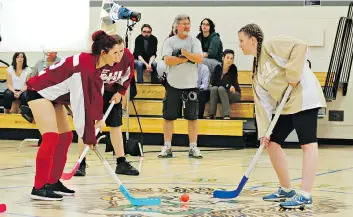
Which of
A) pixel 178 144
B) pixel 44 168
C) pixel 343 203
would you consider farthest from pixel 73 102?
pixel 178 144

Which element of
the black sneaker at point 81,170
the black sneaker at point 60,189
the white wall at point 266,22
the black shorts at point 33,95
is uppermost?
the white wall at point 266,22

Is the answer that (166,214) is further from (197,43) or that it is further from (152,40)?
(152,40)

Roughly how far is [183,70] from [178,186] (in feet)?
8.41

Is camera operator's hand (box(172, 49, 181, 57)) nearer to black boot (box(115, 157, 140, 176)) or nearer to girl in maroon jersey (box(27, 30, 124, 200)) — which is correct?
black boot (box(115, 157, 140, 176))

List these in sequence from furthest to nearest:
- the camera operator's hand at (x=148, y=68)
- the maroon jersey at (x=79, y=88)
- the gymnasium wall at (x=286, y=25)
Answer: the gymnasium wall at (x=286, y=25) < the camera operator's hand at (x=148, y=68) < the maroon jersey at (x=79, y=88)

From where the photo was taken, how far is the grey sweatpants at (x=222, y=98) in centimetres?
930

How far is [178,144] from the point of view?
30.6 feet

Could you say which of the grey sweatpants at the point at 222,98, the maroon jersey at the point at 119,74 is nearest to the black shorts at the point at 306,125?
the maroon jersey at the point at 119,74

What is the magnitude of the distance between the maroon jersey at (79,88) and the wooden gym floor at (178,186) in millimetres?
514

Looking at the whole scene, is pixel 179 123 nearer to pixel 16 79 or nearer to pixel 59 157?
pixel 16 79

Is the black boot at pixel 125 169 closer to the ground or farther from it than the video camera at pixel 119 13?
closer to the ground

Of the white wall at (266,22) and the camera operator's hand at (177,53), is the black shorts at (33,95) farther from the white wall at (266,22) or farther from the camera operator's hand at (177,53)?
the white wall at (266,22)

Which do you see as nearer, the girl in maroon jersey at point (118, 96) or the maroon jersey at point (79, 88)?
the maroon jersey at point (79, 88)

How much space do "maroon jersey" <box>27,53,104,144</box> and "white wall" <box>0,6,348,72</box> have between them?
6.57 meters
